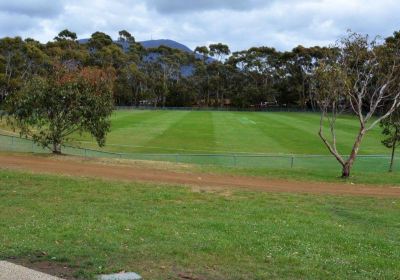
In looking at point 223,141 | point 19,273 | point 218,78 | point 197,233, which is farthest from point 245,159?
point 218,78

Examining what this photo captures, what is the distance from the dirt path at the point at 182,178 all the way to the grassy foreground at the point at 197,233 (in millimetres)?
2851

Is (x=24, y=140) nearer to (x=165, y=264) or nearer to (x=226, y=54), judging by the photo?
(x=165, y=264)

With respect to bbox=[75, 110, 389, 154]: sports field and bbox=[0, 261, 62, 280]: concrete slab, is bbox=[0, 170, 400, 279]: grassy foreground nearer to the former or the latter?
bbox=[0, 261, 62, 280]: concrete slab

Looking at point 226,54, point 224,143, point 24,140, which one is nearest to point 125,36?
point 226,54

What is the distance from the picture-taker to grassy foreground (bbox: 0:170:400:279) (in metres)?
7.47

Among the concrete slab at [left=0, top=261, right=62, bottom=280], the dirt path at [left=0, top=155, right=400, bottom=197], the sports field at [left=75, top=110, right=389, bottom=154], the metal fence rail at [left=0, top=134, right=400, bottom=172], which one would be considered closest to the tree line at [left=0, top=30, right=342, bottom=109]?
the sports field at [left=75, top=110, right=389, bottom=154]

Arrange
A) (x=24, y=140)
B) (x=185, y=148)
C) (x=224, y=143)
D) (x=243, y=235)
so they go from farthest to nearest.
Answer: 1. (x=224, y=143)
2. (x=185, y=148)
3. (x=24, y=140)
4. (x=243, y=235)

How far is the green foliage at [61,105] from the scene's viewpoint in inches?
958

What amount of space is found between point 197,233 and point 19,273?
11.7 feet

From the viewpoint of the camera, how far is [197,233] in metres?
9.63

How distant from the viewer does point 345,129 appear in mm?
64188

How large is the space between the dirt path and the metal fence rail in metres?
4.96

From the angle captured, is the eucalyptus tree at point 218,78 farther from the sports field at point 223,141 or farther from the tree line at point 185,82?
the sports field at point 223,141

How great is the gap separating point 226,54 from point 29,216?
155 meters
